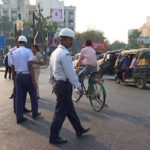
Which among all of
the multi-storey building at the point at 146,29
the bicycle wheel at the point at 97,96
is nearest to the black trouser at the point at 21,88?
the bicycle wheel at the point at 97,96

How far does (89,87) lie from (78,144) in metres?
2.95

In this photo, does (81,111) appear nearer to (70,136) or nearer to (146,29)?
(70,136)

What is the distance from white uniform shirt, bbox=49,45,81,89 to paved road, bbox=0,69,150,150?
1.05 metres

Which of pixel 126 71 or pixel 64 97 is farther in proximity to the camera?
pixel 126 71

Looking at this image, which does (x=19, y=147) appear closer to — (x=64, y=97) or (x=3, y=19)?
(x=64, y=97)

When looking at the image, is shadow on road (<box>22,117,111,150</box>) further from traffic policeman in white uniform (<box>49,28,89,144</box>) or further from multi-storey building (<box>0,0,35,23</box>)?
multi-storey building (<box>0,0,35,23</box>)

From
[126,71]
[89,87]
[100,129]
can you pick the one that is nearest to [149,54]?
[126,71]

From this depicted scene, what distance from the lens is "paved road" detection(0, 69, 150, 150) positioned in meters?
4.76

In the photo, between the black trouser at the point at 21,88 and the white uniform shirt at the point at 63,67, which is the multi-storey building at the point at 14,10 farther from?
the white uniform shirt at the point at 63,67

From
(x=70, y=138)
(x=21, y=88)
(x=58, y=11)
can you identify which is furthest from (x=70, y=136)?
(x=58, y=11)

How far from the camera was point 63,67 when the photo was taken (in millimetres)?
4668

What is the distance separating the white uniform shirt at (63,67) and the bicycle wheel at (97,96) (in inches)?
96.2

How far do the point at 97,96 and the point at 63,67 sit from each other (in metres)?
2.81

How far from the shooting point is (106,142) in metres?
4.91
